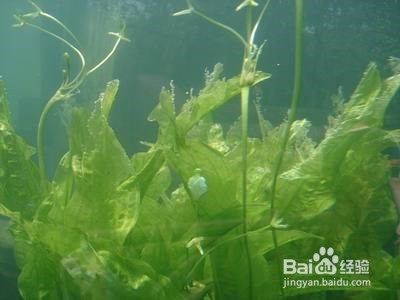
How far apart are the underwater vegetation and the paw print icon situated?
0.04 ft

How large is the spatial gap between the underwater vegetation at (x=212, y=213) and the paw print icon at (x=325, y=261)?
13 mm

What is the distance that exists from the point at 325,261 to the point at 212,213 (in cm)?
36

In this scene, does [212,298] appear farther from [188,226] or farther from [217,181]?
[217,181]

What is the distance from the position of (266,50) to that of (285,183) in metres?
1.87

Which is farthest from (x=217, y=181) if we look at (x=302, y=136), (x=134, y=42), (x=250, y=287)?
(x=134, y=42)

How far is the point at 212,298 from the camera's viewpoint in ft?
4.95

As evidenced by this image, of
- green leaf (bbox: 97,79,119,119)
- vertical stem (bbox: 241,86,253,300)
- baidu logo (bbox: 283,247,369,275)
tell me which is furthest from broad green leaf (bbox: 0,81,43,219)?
baidu logo (bbox: 283,247,369,275)

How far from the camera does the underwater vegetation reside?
1.35m

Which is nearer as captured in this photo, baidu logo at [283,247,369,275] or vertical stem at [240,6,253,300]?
vertical stem at [240,6,253,300]

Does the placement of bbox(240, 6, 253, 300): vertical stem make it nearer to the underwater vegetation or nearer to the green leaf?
the underwater vegetation

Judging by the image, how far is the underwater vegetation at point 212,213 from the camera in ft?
4.43

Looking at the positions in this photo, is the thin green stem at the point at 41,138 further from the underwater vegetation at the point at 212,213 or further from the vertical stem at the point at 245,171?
the vertical stem at the point at 245,171

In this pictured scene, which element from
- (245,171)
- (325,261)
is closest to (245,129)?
(245,171)

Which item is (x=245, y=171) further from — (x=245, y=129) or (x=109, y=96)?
(x=109, y=96)
